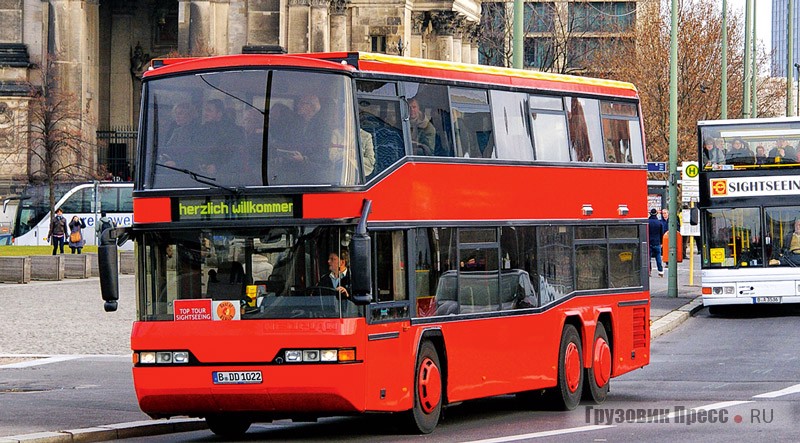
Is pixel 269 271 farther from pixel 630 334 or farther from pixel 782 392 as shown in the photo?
pixel 782 392

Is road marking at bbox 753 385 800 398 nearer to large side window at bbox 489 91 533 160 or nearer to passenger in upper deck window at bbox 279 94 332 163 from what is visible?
large side window at bbox 489 91 533 160

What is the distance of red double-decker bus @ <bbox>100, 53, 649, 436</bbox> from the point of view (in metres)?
13.7

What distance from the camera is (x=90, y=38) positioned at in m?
71.8

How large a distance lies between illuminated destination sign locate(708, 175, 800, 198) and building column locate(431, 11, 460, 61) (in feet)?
184

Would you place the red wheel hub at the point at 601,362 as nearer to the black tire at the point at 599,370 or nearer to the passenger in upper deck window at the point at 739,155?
the black tire at the point at 599,370

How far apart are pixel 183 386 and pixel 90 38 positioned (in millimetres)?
59799

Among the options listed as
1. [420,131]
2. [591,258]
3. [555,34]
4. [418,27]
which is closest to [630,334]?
[591,258]

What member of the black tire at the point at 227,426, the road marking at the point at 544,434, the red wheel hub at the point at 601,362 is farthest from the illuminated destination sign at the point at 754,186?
the black tire at the point at 227,426

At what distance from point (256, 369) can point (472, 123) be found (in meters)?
3.64

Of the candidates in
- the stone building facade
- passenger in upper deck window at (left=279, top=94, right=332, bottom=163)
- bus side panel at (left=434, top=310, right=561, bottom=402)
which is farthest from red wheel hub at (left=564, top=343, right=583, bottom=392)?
the stone building facade

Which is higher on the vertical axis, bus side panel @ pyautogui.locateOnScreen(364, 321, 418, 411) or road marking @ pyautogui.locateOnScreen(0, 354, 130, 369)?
bus side panel @ pyautogui.locateOnScreen(364, 321, 418, 411)

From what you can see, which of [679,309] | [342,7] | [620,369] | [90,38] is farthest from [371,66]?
[342,7]

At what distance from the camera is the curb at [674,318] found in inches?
1160

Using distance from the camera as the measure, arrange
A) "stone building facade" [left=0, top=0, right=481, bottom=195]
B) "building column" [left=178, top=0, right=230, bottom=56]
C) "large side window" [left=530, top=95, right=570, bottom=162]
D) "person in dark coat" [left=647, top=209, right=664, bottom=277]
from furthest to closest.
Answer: "building column" [left=178, top=0, right=230, bottom=56] < "stone building facade" [left=0, top=0, right=481, bottom=195] < "person in dark coat" [left=647, top=209, right=664, bottom=277] < "large side window" [left=530, top=95, right=570, bottom=162]
